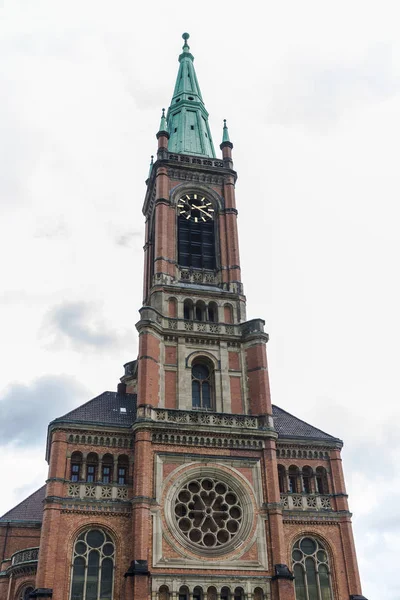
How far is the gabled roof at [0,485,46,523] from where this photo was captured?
159ft

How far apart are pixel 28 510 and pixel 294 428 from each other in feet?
74.7

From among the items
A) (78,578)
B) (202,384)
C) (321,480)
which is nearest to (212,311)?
(202,384)

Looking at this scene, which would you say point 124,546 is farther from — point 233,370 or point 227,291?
point 227,291

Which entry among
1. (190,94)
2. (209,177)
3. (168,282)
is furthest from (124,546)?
(190,94)

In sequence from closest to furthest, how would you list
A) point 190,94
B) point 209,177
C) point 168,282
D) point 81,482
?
point 81,482, point 168,282, point 209,177, point 190,94

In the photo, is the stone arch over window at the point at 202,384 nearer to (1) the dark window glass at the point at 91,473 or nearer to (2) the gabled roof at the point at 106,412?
(2) the gabled roof at the point at 106,412

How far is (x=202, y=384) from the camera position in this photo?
4550 cm

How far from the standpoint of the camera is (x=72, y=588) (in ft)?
115

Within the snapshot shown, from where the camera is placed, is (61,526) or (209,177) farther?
(209,177)

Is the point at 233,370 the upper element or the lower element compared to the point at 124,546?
upper

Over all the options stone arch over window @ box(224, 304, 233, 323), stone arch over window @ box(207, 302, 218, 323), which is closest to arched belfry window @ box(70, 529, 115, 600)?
stone arch over window @ box(207, 302, 218, 323)

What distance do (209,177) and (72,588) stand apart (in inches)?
1446

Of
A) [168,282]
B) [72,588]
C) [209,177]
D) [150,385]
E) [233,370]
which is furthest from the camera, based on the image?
[209,177]

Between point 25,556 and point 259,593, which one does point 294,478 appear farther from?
point 25,556
